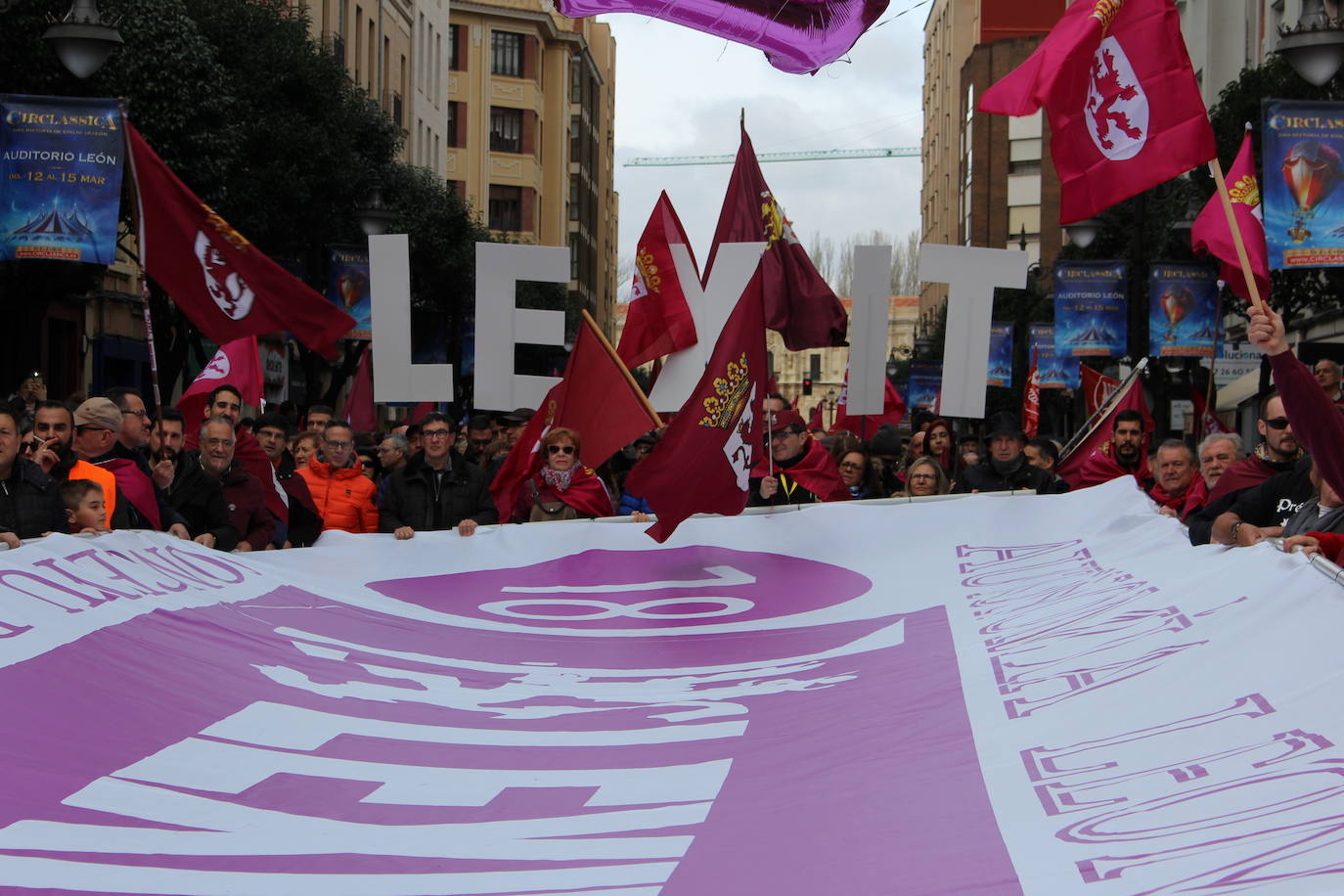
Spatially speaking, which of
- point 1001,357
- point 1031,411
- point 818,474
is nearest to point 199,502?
point 818,474

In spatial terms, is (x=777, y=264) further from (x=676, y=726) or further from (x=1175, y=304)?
(x=1175, y=304)

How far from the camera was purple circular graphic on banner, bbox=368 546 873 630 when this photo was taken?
8797mm

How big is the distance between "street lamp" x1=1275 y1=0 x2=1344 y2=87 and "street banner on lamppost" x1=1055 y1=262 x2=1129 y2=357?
14.0 meters

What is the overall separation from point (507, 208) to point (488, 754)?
78805mm

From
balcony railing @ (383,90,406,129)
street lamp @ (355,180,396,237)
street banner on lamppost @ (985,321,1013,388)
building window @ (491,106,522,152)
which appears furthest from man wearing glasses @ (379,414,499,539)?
building window @ (491,106,522,152)

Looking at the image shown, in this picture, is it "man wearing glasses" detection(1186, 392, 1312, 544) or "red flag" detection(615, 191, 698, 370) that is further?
"red flag" detection(615, 191, 698, 370)

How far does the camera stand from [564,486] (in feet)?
35.1

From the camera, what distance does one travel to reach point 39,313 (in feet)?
73.5

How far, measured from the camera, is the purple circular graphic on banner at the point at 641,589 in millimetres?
8797

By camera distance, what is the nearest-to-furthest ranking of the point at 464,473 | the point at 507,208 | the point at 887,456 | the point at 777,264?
the point at 464,473 < the point at 777,264 < the point at 887,456 < the point at 507,208

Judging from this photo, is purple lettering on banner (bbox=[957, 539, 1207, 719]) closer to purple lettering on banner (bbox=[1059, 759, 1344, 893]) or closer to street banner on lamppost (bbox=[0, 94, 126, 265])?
purple lettering on banner (bbox=[1059, 759, 1344, 893])

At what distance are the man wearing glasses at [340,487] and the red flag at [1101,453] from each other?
4.95 m

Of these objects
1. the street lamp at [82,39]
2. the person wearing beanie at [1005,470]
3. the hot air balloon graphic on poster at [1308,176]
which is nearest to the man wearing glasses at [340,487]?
the street lamp at [82,39]

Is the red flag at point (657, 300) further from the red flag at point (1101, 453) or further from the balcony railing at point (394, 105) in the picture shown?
the balcony railing at point (394, 105)
